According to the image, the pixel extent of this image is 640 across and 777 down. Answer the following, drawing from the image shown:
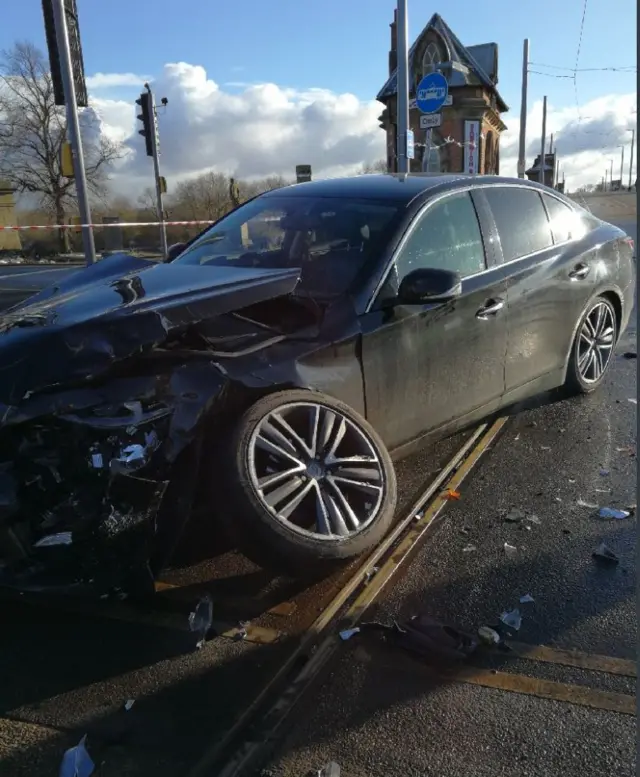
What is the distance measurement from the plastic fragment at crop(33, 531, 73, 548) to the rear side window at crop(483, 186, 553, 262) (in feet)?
10.3

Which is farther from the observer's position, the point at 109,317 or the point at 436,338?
the point at 436,338

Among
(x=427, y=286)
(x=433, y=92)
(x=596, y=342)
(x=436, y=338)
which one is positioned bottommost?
(x=596, y=342)

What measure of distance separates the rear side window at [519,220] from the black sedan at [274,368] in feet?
0.05

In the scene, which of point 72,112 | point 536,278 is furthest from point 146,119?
point 536,278

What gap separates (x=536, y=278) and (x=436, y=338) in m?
1.20

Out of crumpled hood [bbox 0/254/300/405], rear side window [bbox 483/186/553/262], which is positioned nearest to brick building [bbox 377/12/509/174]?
rear side window [bbox 483/186/553/262]

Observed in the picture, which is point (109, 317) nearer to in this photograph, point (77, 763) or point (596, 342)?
point (77, 763)

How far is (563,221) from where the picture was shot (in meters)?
5.07

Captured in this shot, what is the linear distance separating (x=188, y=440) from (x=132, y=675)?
88 cm

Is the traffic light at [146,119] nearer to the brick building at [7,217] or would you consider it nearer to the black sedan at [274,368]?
the black sedan at [274,368]

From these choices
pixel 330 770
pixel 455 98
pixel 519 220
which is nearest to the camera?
pixel 330 770

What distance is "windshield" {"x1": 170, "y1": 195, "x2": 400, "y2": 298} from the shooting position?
367 cm

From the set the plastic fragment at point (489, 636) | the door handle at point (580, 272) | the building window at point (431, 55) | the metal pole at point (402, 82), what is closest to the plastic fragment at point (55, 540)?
the plastic fragment at point (489, 636)

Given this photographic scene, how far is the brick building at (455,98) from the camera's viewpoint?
38188 mm
